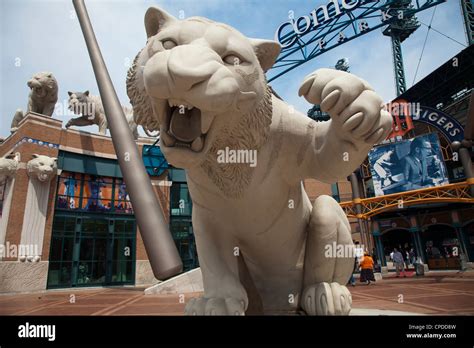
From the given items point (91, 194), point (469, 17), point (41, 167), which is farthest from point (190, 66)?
point (469, 17)

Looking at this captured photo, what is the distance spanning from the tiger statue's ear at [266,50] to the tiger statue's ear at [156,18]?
30cm

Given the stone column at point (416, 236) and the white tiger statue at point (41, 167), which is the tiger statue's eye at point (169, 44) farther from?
the stone column at point (416, 236)

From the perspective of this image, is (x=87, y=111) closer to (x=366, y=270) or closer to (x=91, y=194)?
(x=91, y=194)

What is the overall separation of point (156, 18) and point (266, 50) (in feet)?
1.36

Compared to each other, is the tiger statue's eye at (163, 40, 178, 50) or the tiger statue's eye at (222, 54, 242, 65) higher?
the tiger statue's eye at (163, 40, 178, 50)

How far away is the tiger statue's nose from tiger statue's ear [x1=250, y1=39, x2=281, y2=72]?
0.34 metres

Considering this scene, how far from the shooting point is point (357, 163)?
1.06m

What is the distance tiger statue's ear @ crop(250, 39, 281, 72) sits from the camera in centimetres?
113

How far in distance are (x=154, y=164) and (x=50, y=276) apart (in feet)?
15.7

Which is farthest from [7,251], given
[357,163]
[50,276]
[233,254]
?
[357,163]

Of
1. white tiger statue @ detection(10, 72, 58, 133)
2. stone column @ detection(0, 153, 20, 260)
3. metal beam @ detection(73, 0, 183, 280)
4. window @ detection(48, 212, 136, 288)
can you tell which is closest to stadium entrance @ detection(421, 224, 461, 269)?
window @ detection(48, 212, 136, 288)
